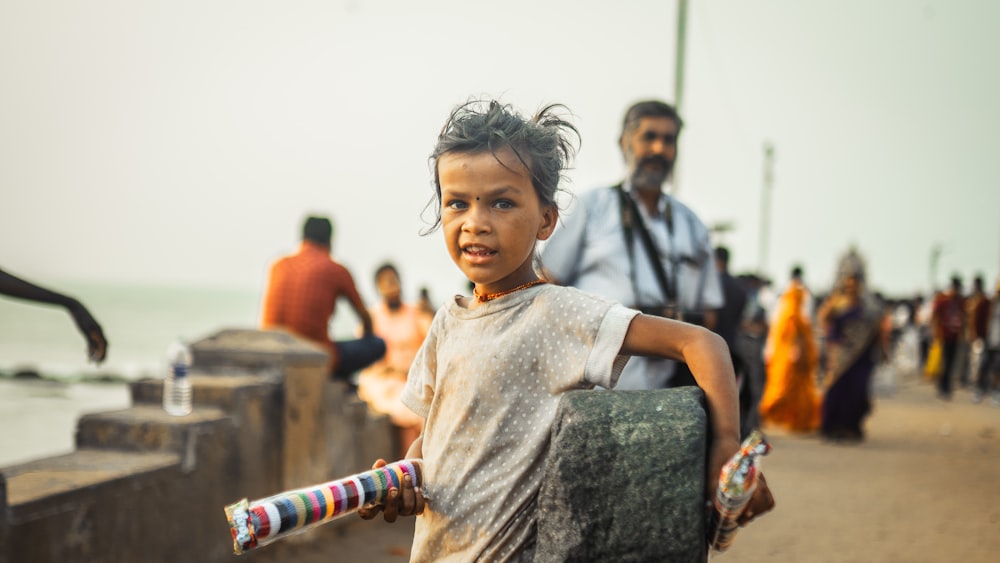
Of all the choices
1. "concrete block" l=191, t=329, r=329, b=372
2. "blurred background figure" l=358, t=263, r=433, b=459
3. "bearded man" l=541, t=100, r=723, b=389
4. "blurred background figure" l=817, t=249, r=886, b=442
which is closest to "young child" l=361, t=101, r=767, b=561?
"bearded man" l=541, t=100, r=723, b=389

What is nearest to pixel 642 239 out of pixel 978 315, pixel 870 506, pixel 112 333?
pixel 870 506

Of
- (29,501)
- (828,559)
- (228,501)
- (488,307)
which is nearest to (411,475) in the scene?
(488,307)

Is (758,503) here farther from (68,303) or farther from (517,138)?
(68,303)

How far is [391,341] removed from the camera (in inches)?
339

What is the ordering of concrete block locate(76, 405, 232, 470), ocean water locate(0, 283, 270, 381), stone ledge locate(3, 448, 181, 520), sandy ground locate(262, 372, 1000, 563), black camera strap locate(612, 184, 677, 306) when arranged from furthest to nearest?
ocean water locate(0, 283, 270, 381), sandy ground locate(262, 372, 1000, 563), concrete block locate(76, 405, 232, 470), black camera strap locate(612, 184, 677, 306), stone ledge locate(3, 448, 181, 520)

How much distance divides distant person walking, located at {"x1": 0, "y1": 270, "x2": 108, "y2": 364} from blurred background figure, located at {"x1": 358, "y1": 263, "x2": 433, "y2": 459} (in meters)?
4.35

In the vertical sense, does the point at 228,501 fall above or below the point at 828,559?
above

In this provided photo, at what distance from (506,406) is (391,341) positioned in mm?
6695

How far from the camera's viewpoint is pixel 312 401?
606cm

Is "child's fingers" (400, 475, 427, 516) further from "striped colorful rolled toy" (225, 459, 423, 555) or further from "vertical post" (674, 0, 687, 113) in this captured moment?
"vertical post" (674, 0, 687, 113)

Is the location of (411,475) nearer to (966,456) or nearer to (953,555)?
(953,555)

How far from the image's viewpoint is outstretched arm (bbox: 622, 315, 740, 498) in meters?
1.71

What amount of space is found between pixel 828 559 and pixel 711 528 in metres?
4.84

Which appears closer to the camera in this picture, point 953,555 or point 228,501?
point 228,501
